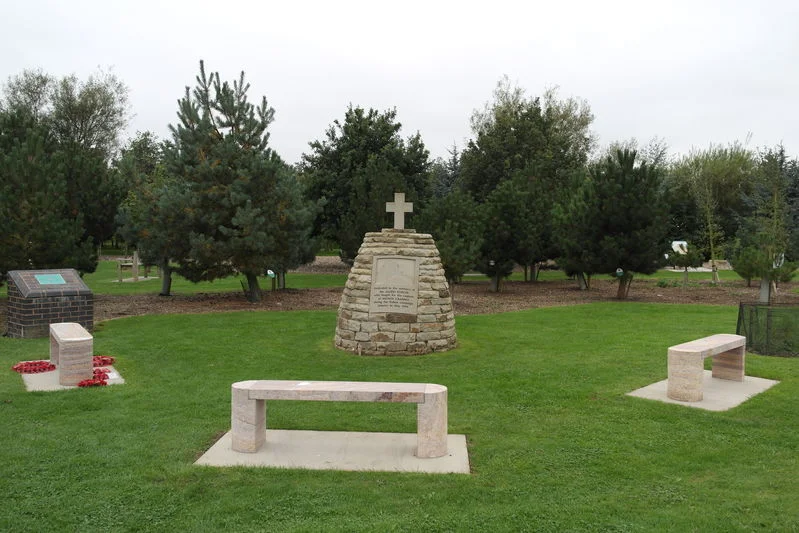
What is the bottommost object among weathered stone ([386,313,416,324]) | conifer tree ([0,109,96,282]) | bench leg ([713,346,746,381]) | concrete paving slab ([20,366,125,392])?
concrete paving slab ([20,366,125,392])

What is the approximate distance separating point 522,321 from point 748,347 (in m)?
5.16

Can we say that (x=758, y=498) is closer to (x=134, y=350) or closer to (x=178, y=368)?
(x=178, y=368)

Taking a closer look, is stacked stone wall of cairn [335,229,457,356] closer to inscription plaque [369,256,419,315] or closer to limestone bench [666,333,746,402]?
inscription plaque [369,256,419,315]

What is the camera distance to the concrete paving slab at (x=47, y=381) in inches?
334

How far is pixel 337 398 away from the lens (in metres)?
6.11

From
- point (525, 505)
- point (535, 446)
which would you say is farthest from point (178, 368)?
point (525, 505)

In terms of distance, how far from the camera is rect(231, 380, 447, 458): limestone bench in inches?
234

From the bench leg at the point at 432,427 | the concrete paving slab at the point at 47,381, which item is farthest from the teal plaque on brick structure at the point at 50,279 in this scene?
the bench leg at the point at 432,427

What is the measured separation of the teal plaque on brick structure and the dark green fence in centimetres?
1366

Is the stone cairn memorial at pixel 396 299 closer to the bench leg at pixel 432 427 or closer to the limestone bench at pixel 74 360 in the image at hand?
the limestone bench at pixel 74 360

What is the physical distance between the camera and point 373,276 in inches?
434

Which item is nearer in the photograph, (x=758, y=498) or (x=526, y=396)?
(x=758, y=498)

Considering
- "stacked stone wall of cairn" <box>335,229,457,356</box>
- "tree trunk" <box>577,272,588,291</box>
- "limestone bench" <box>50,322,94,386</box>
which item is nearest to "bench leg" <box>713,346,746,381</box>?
"stacked stone wall of cairn" <box>335,229,457,356</box>

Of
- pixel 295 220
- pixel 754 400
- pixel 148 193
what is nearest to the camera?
pixel 754 400
